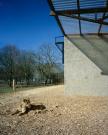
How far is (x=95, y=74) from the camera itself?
18.0 metres

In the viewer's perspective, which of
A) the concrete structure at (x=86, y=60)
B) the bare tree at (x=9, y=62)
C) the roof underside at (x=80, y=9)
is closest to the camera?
the roof underside at (x=80, y=9)

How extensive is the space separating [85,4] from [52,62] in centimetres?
4060

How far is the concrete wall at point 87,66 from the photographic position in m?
17.9

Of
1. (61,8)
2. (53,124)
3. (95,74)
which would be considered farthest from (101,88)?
(53,124)

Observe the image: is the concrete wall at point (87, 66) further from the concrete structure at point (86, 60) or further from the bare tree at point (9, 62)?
the bare tree at point (9, 62)

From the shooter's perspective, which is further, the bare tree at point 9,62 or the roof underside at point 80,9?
the bare tree at point 9,62

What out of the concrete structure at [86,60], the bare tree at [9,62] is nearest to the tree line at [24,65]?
the bare tree at [9,62]

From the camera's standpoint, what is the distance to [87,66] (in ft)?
59.9

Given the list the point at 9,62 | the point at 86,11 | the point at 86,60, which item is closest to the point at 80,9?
the point at 86,11

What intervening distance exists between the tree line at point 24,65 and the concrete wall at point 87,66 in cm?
3158

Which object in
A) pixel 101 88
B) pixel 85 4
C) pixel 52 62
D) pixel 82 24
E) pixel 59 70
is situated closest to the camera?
pixel 85 4

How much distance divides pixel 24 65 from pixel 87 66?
34914 mm

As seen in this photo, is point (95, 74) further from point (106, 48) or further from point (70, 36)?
point (70, 36)

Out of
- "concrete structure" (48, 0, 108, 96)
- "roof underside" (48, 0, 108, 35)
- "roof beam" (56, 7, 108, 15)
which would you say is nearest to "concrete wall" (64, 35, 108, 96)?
"concrete structure" (48, 0, 108, 96)
